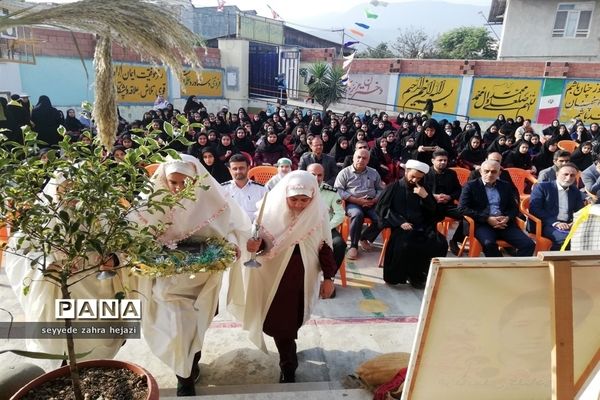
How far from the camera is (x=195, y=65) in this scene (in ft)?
5.54

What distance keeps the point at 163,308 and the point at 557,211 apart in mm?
3993

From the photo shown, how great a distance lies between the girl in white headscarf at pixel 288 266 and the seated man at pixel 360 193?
6.60 ft

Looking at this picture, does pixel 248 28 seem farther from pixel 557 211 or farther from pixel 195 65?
pixel 195 65

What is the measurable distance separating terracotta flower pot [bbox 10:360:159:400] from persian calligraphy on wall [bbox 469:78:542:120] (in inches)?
623

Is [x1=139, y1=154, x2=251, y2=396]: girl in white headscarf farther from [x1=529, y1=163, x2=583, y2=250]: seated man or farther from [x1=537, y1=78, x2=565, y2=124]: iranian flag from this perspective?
[x1=537, y1=78, x2=565, y2=124]: iranian flag

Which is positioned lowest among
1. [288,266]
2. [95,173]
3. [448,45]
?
[288,266]

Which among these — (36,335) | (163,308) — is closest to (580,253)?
(163,308)

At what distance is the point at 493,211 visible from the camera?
4.28m

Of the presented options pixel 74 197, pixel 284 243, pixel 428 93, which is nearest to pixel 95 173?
pixel 74 197

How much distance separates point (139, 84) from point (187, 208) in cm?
1230

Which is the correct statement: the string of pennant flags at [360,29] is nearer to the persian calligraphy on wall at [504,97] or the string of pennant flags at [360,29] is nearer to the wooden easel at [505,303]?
the persian calligraphy on wall at [504,97]

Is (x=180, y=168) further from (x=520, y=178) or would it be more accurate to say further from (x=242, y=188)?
(x=520, y=178)

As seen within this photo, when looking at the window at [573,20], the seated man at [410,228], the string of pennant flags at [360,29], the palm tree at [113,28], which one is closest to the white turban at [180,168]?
the palm tree at [113,28]

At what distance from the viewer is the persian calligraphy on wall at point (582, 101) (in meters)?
13.8
